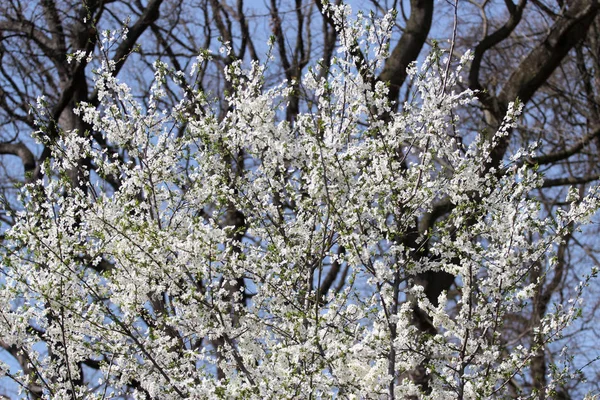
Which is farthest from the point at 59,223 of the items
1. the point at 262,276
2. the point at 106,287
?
the point at 262,276

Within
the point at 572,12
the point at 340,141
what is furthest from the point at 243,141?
the point at 572,12

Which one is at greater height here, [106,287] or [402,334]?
[106,287]

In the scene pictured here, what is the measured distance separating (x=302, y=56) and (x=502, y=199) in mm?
7181

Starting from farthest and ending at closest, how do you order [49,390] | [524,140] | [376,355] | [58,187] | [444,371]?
[524,140]
[58,187]
[49,390]
[444,371]
[376,355]

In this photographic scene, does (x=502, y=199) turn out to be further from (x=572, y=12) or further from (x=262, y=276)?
(x=572, y=12)

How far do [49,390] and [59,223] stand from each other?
1027 mm

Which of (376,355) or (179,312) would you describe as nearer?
(376,355)

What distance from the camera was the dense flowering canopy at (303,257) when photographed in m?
3.81

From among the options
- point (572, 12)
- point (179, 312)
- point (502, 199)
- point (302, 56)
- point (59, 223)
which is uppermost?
point (302, 56)

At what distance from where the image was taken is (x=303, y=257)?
14.4ft

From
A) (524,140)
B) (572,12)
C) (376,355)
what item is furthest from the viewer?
(524,140)

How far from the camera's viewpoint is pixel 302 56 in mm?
10891

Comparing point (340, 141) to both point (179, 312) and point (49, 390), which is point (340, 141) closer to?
point (179, 312)

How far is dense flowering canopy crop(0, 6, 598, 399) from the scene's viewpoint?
3.81 metres
